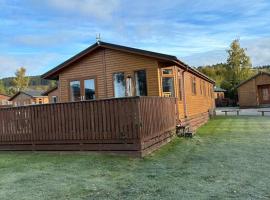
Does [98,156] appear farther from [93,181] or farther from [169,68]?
[169,68]

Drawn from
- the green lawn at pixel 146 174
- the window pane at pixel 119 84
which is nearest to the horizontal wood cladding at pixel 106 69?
the window pane at pixel 119 84

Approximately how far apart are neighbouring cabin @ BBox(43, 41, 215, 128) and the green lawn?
4052 mm

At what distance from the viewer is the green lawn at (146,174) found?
6379mm

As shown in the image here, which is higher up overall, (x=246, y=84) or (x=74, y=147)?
(x=246, y=84)

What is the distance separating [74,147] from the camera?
11.1m

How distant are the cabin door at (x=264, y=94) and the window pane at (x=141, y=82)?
1369 inches

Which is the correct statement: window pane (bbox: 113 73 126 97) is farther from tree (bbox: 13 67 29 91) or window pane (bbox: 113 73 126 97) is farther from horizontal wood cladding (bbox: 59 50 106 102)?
tree (bbox: 13 67 29 91)

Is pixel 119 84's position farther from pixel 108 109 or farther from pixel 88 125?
pixel 108 109

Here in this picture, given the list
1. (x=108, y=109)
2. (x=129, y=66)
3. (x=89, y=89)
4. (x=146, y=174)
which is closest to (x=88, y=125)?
(x=108, y=109)

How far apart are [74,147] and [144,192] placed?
16.7ft

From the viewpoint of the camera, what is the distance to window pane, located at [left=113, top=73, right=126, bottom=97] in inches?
616

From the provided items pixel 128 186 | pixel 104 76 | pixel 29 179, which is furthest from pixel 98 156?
pixel 104 76

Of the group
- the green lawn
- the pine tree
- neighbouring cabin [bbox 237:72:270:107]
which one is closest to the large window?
the green lawn

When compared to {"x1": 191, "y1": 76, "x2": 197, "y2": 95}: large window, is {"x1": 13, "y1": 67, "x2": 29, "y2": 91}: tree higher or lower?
higher
